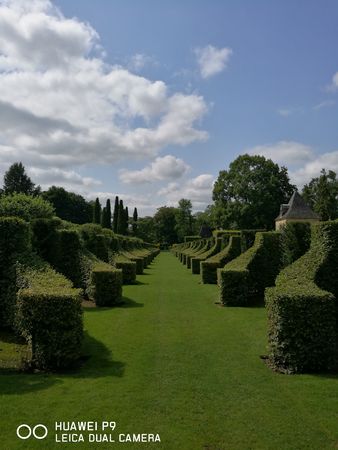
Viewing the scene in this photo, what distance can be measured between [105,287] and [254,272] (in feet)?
18.7

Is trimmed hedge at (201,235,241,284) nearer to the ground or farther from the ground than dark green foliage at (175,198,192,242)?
nearer to the ground

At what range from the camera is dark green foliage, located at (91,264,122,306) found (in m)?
15.1

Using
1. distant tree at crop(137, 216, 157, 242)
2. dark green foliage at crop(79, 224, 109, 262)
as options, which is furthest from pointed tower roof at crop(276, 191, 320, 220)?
dark green foliage at crop(79, 224, 109, 262)

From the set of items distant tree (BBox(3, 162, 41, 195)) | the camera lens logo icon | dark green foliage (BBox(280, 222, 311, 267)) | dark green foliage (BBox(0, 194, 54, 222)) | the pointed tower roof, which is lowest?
the camera lens logo icon

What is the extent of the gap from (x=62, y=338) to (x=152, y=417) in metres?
2.76

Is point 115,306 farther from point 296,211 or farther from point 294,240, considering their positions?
point 296,211

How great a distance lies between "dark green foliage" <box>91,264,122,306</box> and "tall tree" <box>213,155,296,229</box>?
4822 centimetres

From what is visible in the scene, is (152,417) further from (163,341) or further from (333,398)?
(163,341)

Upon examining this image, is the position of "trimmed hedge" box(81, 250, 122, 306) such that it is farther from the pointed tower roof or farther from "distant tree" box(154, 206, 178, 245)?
"distant tree" box(154, 206, 178, 245)

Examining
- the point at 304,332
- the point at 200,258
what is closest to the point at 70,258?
the point at 304,332

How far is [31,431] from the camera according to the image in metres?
5.15

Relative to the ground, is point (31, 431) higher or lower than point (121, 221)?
lower

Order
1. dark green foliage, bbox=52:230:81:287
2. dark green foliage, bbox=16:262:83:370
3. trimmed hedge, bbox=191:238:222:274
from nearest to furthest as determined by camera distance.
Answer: dark green foliage, bbox=16:262:83:370, dark green foliage, bbox=52:230:81:287, trimmed hedge, bbox=191:238:222:274

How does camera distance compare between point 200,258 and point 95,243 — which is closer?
point 95,243
